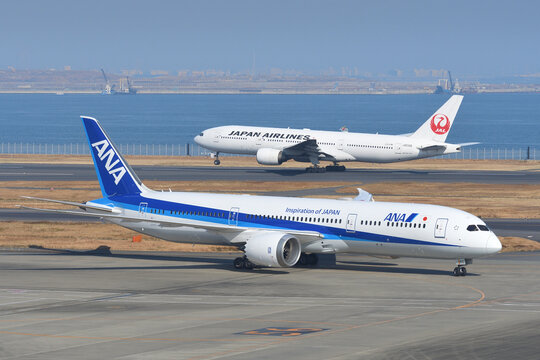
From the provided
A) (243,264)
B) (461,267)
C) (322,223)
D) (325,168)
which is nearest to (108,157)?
(243,264)

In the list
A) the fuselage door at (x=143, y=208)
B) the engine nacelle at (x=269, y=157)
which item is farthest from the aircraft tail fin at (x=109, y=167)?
the engine nacelle at (x=269, y=157)

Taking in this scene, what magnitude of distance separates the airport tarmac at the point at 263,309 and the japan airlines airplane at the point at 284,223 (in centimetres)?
170

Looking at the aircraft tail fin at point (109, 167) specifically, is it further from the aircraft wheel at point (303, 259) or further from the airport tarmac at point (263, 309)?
the aircraft wheel at point (303, 259)

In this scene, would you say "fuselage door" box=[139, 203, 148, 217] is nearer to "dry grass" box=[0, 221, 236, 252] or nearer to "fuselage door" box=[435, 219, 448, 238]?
"dry grass" box=[0, 221, 236, 252]

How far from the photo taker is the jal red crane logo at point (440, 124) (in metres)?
125

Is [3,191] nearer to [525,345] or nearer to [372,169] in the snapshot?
[372,169]

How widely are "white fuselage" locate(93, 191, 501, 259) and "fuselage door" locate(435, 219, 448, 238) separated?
57 mm

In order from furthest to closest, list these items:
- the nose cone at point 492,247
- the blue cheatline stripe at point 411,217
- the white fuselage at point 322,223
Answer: the blue cheatline stripe at point 411,217
the white fuselage at point 322,223
the nose cone at point 492,247

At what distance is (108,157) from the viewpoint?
6316 centimetres

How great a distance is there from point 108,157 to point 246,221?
37.7ft

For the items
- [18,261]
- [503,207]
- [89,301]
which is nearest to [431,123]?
[503,207]

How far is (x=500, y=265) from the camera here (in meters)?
59.2

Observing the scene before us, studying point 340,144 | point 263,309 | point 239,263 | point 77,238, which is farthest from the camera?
point 340,144

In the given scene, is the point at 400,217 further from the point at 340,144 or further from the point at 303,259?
the point at 340,144
